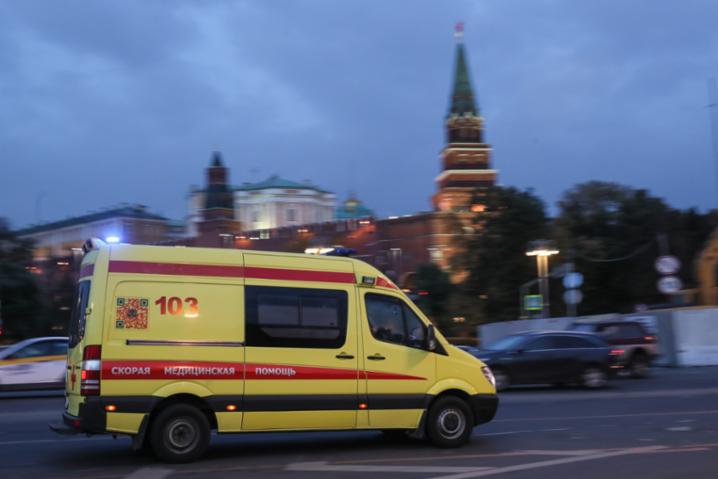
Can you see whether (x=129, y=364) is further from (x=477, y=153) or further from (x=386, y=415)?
(x=477, y=153)

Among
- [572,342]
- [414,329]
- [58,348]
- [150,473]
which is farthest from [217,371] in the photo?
[572,342]

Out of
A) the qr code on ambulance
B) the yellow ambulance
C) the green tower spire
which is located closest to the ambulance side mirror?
the yellow ambulance

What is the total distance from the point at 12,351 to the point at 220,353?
13049 mm

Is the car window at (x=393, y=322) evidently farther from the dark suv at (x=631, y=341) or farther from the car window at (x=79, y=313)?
the dark suv at (x=631, y=341)

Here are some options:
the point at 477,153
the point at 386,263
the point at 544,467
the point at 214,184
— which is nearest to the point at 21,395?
the point at 544,467

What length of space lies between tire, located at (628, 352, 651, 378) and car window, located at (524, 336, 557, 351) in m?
4.98

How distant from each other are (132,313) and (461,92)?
12367 centimetres

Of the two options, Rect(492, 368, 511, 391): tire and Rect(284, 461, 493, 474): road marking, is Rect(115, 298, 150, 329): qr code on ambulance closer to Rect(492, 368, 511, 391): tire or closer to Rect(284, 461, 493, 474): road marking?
Rect(284, 461, 493, 474): road marking

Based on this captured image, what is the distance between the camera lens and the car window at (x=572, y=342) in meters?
20.6

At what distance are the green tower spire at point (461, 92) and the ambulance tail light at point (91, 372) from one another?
396 ft

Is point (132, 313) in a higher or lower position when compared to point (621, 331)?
lower

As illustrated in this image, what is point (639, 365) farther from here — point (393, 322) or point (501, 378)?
point (393, 322)

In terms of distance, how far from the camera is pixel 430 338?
35.5 ft

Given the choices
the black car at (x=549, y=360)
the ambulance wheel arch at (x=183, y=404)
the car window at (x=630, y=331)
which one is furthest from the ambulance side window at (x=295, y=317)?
the car window at (x=630, y=331)
